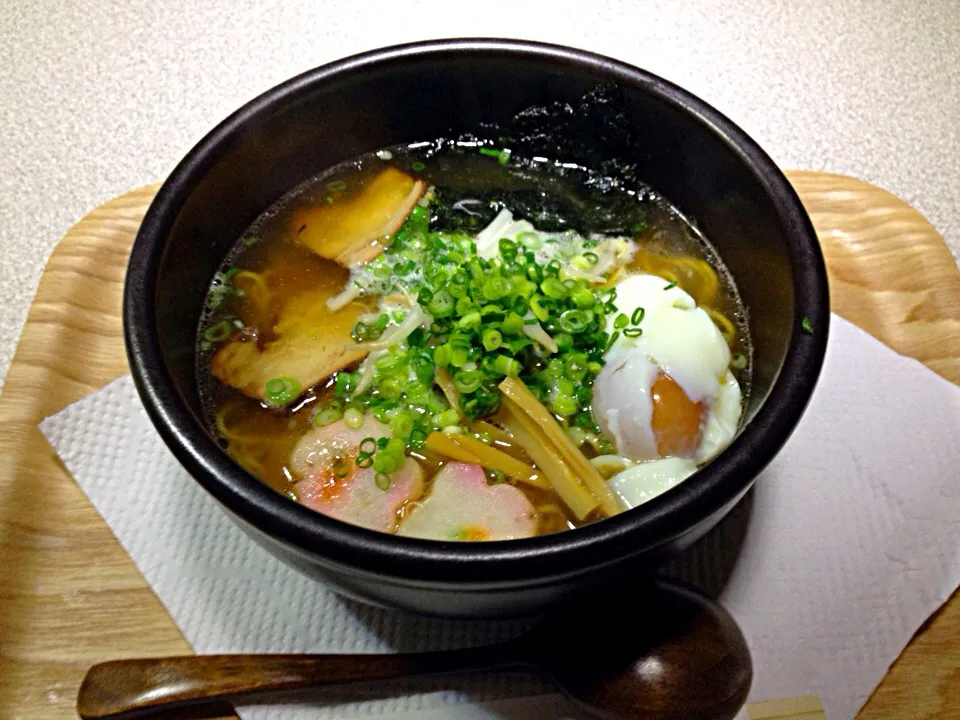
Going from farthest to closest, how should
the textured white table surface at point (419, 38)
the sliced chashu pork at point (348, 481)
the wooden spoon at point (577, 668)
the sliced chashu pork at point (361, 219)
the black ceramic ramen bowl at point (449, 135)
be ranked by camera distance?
the textured white table surface at point (419, 38) → the sliced chashu pork at point (361, 219) → the sliced chashu pork at point (348, 481) → the wooden spoon at point (577, 668) → the black ceramic ramen bowl at point (449, 135)

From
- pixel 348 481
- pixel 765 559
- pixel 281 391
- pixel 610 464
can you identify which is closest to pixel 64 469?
pixel 281 391

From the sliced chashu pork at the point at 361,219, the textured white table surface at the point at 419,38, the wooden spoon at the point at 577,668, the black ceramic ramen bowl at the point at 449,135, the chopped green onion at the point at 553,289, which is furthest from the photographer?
the textured white table surface at the point at 419,38

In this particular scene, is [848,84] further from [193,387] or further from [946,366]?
[193,387]

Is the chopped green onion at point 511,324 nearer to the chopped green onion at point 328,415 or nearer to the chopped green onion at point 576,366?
the chopped green onion at point 576,366

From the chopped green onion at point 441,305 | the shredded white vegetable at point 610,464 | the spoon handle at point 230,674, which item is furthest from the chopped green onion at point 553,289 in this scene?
the spoon handle at point 230,674

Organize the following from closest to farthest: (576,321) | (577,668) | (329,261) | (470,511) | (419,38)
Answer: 1. (577,668)
2. (470,511)
3. (576,321)
4. (329,261)
5. (419,38)

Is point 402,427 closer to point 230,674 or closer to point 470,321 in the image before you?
point 470,321

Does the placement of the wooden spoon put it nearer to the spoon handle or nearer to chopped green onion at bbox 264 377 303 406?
the spoon handle
